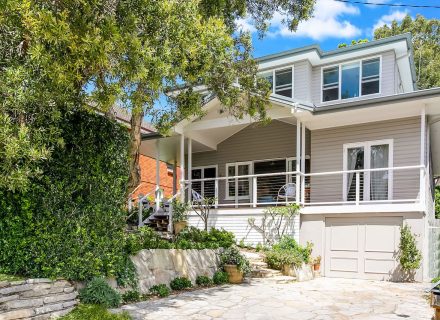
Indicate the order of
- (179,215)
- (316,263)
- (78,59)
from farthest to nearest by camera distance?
(179,215) → (316,263) → (78,59)

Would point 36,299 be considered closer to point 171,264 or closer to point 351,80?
point 171,264

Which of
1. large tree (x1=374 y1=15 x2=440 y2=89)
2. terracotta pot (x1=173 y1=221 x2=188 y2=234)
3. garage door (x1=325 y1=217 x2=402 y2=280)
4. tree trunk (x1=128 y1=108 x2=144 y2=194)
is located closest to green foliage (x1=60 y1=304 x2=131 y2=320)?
tree trunk (x1=128 y1=108 x2=144 y2=194)

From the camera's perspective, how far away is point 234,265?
33.6ft

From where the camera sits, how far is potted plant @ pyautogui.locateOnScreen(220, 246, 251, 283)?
33.4ft

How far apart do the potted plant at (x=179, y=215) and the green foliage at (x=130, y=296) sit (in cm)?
580

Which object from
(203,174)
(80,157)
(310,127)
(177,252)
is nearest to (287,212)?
(310,127)

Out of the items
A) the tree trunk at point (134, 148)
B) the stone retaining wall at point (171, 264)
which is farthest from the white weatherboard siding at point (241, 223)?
the tree trunk at point (134, 148)

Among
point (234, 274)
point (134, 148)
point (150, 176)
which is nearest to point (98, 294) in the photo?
point (134, 148)

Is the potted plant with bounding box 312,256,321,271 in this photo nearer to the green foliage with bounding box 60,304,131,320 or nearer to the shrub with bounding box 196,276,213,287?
the shrub with bounding box 196,276,213,287

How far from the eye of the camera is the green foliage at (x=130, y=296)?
294 inches

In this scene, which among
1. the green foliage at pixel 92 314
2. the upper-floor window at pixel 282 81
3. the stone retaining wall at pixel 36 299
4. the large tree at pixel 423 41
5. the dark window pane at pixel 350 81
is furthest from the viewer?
the large tree at pixel 423 41

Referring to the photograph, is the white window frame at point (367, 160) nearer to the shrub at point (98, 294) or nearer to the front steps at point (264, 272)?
the front steps at point (264, 272)

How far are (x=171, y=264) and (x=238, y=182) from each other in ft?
26.3

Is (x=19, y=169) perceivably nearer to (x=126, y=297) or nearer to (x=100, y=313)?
(x=100, y=313)
